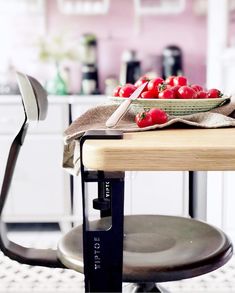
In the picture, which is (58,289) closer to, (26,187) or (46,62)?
(26,187)

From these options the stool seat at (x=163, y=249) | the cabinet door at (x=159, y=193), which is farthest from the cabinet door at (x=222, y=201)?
the stool seat at (x=163, y=249)

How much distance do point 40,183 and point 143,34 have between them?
1353mm

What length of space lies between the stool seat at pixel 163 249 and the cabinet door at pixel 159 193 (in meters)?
1.66

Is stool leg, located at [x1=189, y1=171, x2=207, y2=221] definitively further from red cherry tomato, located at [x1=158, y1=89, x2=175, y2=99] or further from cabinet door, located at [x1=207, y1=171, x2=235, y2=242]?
red cherry tomato, located at [x1=158, y1=89, x2=175, y2=99]

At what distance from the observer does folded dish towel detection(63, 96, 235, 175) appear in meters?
1.00

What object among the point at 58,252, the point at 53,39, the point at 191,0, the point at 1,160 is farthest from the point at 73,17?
the point at 58,252

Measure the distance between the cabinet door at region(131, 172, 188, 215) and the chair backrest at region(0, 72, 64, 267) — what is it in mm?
1876

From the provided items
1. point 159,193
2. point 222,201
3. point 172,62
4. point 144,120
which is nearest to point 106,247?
point 144,120

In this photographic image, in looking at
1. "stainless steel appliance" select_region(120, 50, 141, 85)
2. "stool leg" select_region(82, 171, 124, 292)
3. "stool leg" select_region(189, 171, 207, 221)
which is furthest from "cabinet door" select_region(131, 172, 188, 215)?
"stool leg" select_region(82, 171, 124, 292)

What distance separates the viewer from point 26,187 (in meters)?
3.02

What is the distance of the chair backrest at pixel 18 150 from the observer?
102cm

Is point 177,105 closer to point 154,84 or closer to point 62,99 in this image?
point 154,84

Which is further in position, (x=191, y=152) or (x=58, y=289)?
(x=58, y=289)

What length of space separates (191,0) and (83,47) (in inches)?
33.5
